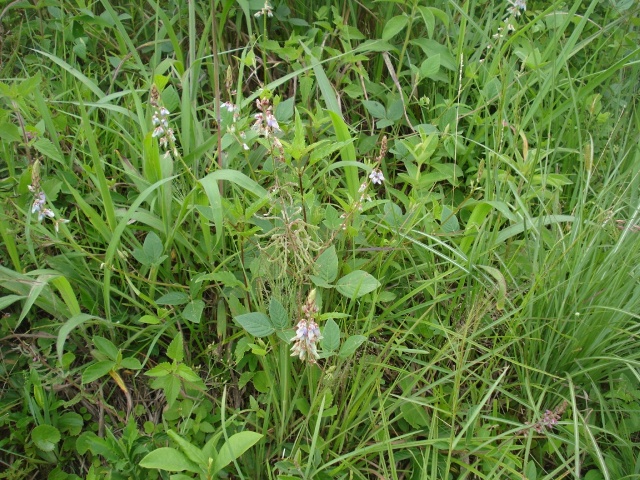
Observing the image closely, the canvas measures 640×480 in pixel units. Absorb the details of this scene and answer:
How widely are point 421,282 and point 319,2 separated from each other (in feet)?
4.87

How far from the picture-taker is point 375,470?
5.20 ft

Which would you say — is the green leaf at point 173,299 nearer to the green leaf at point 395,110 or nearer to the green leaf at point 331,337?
the green leaf at point 331,337

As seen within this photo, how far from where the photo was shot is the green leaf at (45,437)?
1592mm

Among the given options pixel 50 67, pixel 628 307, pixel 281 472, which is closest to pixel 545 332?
pixel 628 307

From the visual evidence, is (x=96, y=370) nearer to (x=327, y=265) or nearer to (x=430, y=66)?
(x=327, y=265)

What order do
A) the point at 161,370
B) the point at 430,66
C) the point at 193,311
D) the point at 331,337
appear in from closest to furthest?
the point at 331,337 < the point at 161,370 < the point at 193,311 < the point at 430,66

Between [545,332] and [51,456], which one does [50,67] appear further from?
[545,332]

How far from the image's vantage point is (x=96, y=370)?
5.24 feet

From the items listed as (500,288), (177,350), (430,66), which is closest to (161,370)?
(177,350)

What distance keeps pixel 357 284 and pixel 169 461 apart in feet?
2.00

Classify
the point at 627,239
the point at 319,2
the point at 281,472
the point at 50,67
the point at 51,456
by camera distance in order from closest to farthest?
the point at 281,472 → the point at 51,456 → the point at 627,239 → the point at 50,67 → the point at 319,2

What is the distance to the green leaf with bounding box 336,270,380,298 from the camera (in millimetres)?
1554

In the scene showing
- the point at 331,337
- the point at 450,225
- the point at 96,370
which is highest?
the point at 450,225

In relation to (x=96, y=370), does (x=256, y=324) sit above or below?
above
